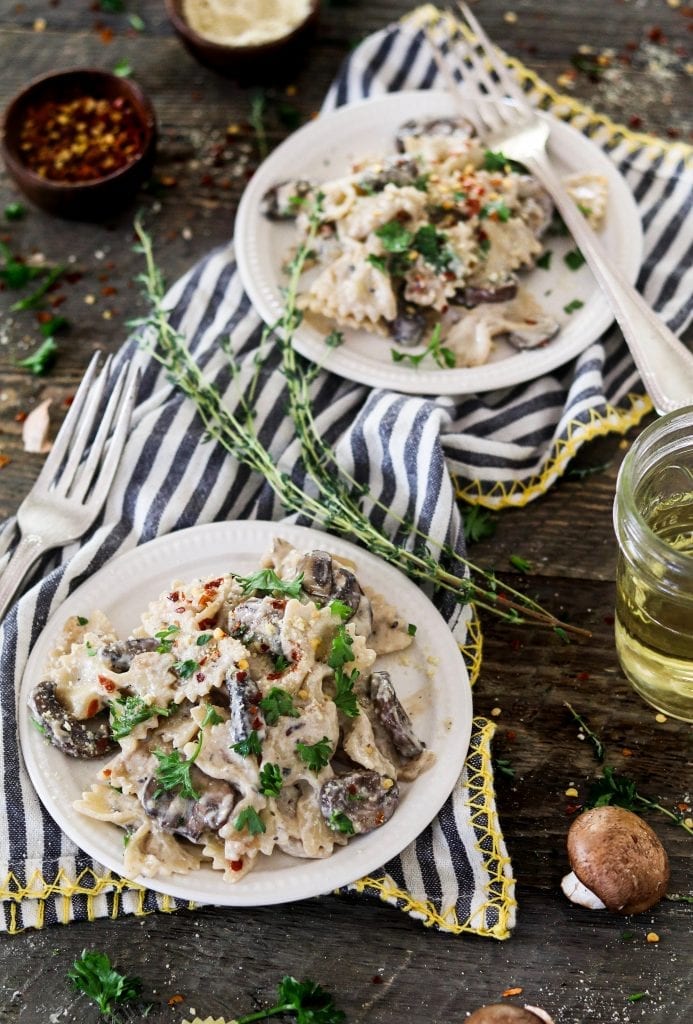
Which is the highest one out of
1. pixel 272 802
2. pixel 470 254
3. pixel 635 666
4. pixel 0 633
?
pixel 470 254

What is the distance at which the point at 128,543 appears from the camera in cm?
375

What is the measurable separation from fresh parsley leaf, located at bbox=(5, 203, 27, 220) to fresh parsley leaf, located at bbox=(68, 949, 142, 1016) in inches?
116

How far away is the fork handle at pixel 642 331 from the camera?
3.77 metres

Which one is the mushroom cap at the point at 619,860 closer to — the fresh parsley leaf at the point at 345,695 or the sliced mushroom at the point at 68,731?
the fresh parsley leaf at the point at 345,695

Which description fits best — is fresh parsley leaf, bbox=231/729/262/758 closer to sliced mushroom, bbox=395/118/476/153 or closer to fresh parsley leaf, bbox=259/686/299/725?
fresh parsley leaf, bbox=259/686/299/725

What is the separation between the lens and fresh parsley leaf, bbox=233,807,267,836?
9.72ft

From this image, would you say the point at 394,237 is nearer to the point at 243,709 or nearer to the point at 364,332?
the point at 364,332

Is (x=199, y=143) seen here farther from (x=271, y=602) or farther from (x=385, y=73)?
(x=271, y=602)

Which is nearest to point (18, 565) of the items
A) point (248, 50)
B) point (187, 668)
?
point (187, 668)

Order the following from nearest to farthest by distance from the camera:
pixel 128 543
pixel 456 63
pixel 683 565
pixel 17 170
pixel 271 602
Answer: pixel 683 565, pixel 271 602, pixel 128 543, pixel 17 170, pixel 456 63

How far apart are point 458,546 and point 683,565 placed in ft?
3.07

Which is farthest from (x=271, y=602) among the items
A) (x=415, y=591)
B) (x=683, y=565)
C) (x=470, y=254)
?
(x=470, y=254)

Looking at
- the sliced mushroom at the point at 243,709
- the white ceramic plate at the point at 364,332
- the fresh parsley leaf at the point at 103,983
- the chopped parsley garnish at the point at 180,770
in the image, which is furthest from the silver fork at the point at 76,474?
the fresh parsley leaf at the point at 103,983

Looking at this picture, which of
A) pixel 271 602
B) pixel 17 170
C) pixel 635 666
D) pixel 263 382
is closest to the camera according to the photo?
pixel 271 602
